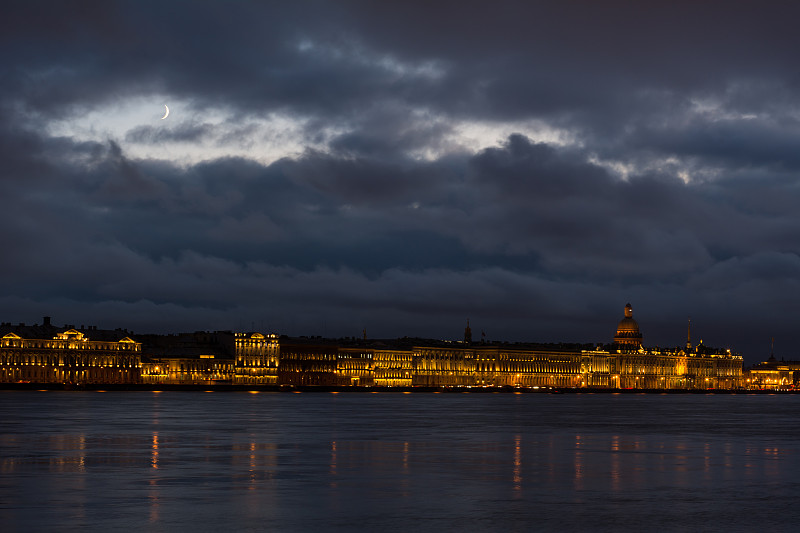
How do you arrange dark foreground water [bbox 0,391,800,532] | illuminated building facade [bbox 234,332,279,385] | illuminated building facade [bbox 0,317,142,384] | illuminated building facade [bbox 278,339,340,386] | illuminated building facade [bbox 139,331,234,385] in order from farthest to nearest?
illuminated building facade [bbox 278,339,340,386] → illuminated building facade [bbox 234,332,279,385] → illuminated building facade [bbox 139,331,234,385] → illuminated building facade [bbox 0,317,142,384] → dark foreground water [bbox 0,391,800,532]

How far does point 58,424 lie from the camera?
49188 millimetres

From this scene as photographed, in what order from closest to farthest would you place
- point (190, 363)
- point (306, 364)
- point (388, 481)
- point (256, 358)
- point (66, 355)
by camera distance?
point (388, 481), point (66, 355), point (190, 363), point (256, 358), point (306, 364)

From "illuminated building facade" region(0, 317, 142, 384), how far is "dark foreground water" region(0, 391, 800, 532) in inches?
4679

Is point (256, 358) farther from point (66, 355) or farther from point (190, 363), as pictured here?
point (66, 355)

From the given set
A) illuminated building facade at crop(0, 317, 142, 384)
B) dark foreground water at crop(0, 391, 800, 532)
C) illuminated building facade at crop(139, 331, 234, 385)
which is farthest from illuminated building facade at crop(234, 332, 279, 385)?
dark foreground water at crop(0, 391, 800, 532)

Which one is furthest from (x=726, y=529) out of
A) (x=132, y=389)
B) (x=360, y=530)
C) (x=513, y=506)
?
(x=132, y=389)

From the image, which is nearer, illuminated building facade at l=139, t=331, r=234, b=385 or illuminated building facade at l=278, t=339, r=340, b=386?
illuminated building facade at l=139, t=331, r=234, b=385

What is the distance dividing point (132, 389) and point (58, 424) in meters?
101

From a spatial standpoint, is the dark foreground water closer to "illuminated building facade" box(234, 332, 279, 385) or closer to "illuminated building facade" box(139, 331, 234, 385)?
"illuminated building facade" box(139, 331, 234, 385)

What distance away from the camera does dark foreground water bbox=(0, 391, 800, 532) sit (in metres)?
19.7

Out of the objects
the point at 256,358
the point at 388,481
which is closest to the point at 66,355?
the point at 256,358

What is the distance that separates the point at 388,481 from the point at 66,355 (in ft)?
475

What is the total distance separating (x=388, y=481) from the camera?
1009 inches

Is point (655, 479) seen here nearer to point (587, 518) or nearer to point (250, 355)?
point (587, 518)
